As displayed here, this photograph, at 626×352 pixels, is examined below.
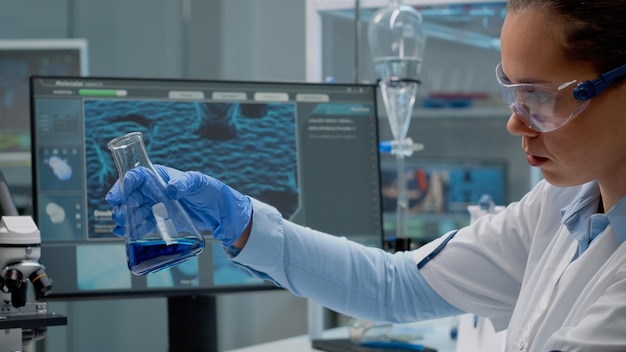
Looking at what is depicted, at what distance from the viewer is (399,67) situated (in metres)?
2.14

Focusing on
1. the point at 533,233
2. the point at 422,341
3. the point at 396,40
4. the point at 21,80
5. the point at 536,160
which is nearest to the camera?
the point at 536,160

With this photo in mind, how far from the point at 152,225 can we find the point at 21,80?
263 cm

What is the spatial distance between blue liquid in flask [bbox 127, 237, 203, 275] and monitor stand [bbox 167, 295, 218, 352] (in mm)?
564

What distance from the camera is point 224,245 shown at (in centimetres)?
133

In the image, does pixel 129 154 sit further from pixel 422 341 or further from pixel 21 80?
pixel 21 80

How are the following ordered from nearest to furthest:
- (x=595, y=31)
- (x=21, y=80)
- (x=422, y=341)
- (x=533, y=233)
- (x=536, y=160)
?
(x=595, y=31) → (x=536, y=160) → (x=533, y=233) → (x=422, y=341) → (x=21, y=80)

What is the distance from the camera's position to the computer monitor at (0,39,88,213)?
3350 mm

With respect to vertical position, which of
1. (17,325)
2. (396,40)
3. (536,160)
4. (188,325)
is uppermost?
(396,40)

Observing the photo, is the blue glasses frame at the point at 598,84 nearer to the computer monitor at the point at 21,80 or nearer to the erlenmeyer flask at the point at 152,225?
the erlenmeyer flask at the point at 152,225

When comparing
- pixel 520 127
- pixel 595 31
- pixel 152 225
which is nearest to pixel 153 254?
pixel 152 225

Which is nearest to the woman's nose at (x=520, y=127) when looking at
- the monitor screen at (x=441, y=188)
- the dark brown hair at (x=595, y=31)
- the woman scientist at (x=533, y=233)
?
the woman scientist at (x=533, y=233)

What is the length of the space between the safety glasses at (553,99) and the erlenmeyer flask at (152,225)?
48 cm

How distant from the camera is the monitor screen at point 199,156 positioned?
1653 millimetres

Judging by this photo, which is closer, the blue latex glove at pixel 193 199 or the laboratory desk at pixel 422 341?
the blue latex glove at pixel 193 199
